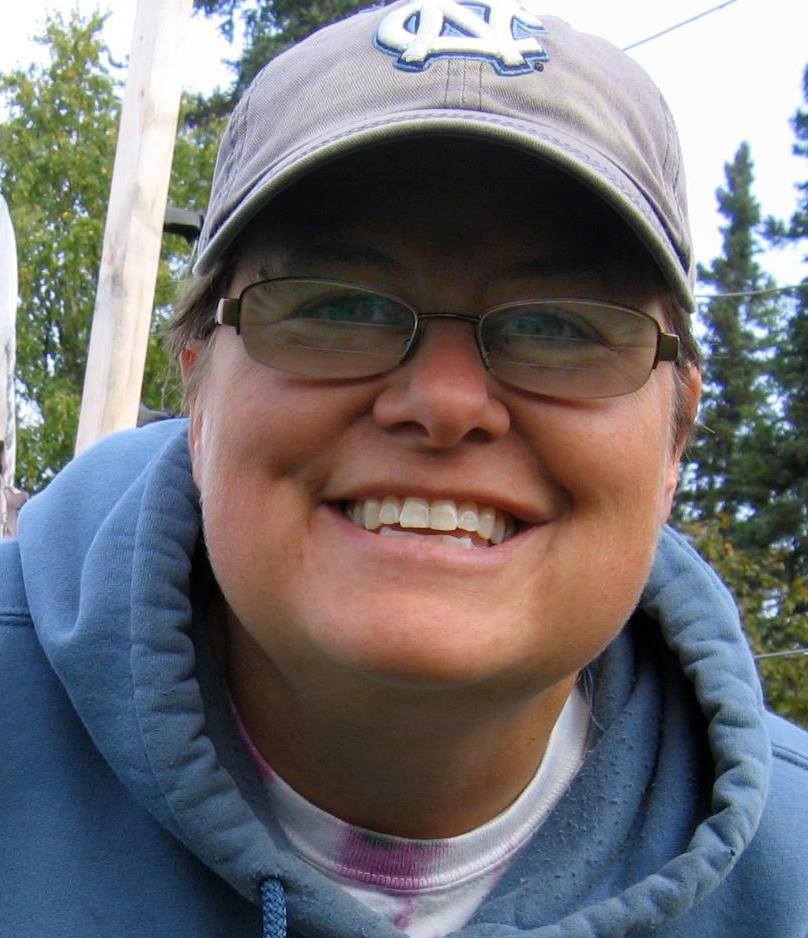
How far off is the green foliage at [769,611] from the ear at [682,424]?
1168 cm

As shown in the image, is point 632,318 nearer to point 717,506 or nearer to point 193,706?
point 193,706

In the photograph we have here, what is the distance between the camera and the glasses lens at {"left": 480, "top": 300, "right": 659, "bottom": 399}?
1.43m

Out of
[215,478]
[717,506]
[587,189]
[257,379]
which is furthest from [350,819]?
[717,506]

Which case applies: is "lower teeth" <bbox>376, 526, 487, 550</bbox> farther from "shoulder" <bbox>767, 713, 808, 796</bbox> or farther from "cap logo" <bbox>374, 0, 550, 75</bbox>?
"shoulder" <bbox>767, 713, 808, 796</bbox>

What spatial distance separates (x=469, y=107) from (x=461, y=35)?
13 centimetres

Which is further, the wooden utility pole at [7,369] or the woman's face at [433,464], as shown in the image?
the wooden utility pole at [7,369]

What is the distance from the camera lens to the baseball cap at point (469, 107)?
54.7 inches

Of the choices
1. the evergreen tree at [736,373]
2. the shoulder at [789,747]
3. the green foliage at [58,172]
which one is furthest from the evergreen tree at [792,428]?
the shoulder at [789,747]

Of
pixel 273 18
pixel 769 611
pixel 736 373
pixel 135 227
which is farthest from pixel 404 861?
pixel 736 373

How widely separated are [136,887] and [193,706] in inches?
10.0

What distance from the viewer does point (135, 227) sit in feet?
14.9

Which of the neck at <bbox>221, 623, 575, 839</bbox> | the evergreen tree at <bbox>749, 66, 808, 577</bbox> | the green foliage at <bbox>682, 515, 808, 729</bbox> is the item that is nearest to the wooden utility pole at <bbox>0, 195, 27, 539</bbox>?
the neck at <bbox>221, 623, 575, 839</bbox>

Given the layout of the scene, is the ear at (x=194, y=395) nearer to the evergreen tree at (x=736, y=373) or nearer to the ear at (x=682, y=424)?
the ear at (x=682, y=424)

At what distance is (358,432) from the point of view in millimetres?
1461
